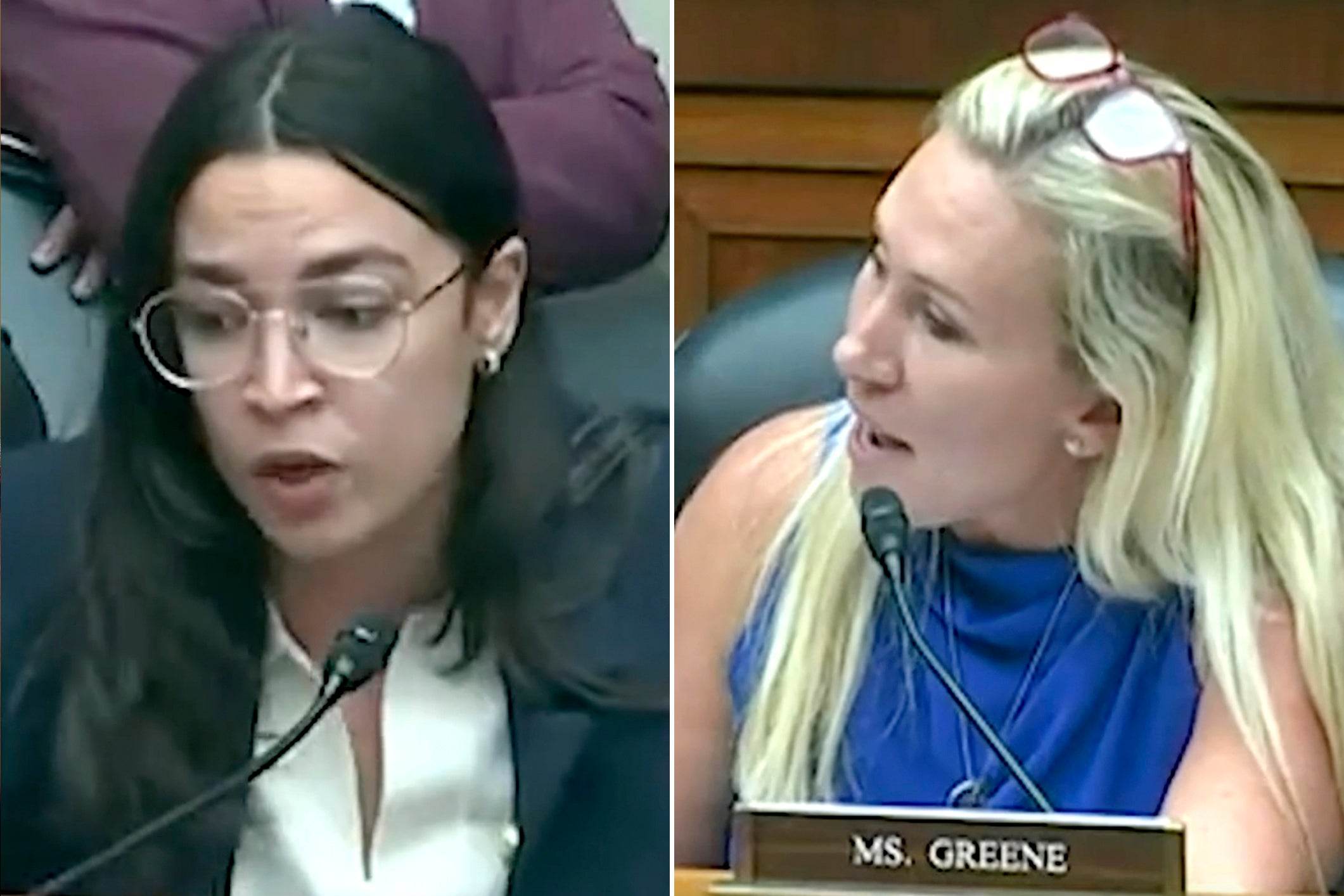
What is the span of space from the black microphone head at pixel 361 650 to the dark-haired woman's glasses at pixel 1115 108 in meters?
0.49

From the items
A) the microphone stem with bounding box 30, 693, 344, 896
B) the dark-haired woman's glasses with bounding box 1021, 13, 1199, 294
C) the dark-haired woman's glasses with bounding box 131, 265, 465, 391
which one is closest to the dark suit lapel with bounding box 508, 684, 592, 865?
the microphone stem with bounding box 30, 693, 344, 896

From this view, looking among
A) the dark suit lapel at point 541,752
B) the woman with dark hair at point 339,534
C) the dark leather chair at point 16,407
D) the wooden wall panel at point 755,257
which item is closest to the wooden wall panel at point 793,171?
the wooden wall panel at point 755,257

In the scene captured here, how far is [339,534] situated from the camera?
1382 mm

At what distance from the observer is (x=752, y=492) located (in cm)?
141

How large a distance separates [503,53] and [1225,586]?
51 centimetres

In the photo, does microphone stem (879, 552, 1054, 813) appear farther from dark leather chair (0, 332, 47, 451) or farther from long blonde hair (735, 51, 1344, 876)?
dark leather chair (0, 332, 47, 451)

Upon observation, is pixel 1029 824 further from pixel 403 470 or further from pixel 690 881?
pixel 403 470

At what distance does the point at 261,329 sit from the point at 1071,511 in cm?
47

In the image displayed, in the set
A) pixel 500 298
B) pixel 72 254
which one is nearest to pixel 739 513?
pixel 500 298

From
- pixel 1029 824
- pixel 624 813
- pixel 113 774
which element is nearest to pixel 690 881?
pixel 624 813

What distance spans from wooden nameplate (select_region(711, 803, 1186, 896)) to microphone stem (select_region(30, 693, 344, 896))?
0.26m

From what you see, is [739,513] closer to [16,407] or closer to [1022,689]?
[1022,689]

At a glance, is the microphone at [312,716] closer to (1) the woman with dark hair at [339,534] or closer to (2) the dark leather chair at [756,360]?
(1) the woman with dark hair at [339,534]

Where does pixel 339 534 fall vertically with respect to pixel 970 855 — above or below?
above
